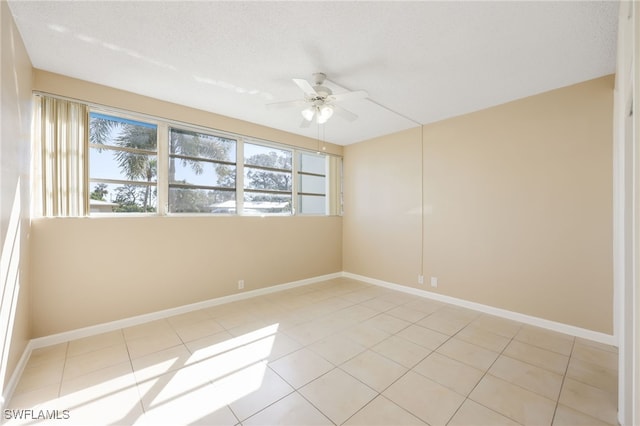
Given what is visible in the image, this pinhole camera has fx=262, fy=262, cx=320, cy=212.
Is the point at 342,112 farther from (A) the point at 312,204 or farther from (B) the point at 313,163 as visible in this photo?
(A) the point at 312,204

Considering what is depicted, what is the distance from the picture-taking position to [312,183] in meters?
5.36

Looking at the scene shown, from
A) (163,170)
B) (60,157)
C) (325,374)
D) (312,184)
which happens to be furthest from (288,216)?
(60,157)

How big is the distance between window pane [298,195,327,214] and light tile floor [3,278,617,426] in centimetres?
229

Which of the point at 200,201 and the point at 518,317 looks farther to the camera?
the point at 200,201

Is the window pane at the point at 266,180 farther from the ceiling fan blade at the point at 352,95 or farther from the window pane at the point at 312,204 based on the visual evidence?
the ceiling fan blade at the point at 352,95

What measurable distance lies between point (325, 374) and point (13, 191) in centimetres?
289

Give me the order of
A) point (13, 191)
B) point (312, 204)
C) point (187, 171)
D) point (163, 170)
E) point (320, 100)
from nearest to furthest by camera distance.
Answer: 1. point (13, 191)
2. point (320, 100)
3. point (163, 170)
4. point (187, 171)
5. point (312, 204)

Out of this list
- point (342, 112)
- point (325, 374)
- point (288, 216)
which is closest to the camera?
point (325, 374)

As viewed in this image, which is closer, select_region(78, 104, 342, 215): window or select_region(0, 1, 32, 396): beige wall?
select_region(0, 1, 32, 396): beige wall

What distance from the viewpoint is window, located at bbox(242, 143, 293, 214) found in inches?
172

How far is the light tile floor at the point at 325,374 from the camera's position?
181 centimetres

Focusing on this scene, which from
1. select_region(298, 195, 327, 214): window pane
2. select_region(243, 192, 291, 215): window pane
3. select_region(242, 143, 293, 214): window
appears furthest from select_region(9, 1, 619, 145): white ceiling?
select_region(298, 195, 327, 214): window pane

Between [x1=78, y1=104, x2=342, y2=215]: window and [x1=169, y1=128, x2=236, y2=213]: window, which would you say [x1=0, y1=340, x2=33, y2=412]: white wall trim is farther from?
[x1=169, y1=128, x2=236, y2=213]: window

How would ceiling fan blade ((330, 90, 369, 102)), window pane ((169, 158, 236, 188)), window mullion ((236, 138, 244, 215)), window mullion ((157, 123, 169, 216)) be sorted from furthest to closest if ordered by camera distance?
window mullion ((236, 138, 244, 215)) → window pane ((169, 158, 236, 188)) → window mullion ((157, 123, 169, 216)) → ceiling fan blade ((330, 90, 369, 102))
